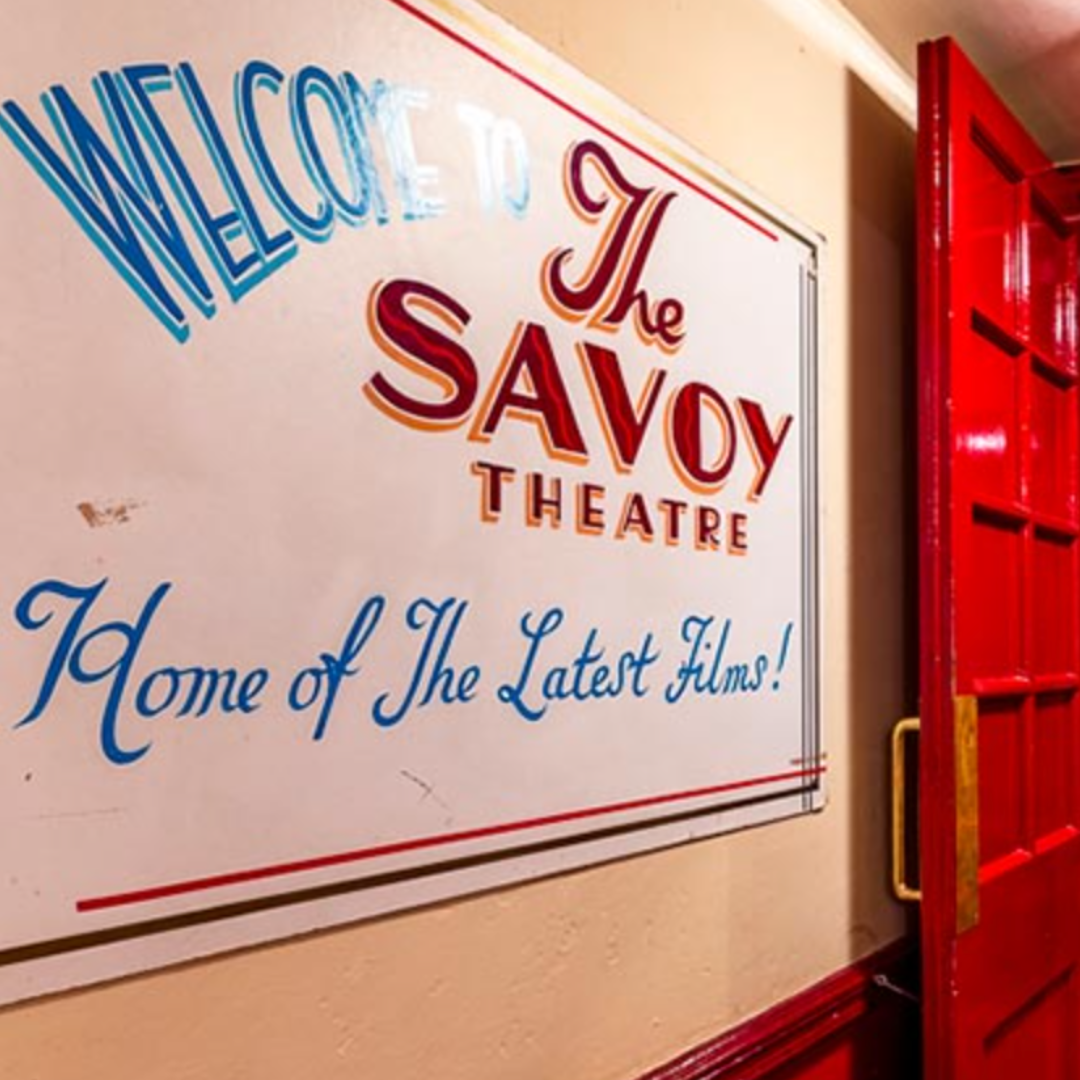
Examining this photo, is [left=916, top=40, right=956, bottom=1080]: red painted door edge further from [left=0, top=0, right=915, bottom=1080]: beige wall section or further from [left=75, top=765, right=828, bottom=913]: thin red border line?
[left=75, top=765, right=828, bottom=913]: thin red border line

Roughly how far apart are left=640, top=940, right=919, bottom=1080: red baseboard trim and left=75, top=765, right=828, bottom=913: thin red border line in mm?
314

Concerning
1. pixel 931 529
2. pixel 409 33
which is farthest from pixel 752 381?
pixel 409 33

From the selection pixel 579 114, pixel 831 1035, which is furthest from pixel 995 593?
pixel 579 114

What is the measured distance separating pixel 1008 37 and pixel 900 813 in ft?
4.33

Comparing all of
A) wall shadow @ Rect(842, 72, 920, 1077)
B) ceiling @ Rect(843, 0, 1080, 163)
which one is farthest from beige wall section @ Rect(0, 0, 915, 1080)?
ceiling @ Rect(843, 0, 1080, 163)

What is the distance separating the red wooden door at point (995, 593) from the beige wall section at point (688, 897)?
0.14 meters

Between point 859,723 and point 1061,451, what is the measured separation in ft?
2.74

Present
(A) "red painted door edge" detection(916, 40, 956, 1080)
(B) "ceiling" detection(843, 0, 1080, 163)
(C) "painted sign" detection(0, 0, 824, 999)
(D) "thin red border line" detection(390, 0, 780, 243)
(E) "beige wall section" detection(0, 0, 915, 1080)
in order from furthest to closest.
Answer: (B) "ceiling" detection(843, 0, 1080, 163)
(A) "red painted door edge" detection(916, 40, 956, 1080)
(D) "thin red border line" detection(390, 0, 780, 243)
(E) "beige wall section" detection(0, 0, 915, 1080)
(C) "painted sign" detection(0, 0, 824, 999)

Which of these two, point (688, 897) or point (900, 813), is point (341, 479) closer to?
point (688, 897)

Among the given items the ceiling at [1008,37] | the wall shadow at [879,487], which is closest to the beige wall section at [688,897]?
the wall shadow at [879,487]

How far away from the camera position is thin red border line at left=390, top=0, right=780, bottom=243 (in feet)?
3.95

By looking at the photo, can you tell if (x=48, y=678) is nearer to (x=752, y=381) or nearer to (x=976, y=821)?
(x=752, y=381)

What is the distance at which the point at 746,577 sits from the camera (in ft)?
5.38

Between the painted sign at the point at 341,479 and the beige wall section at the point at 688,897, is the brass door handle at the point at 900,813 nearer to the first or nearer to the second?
the beige wall section at the point at 688,897
